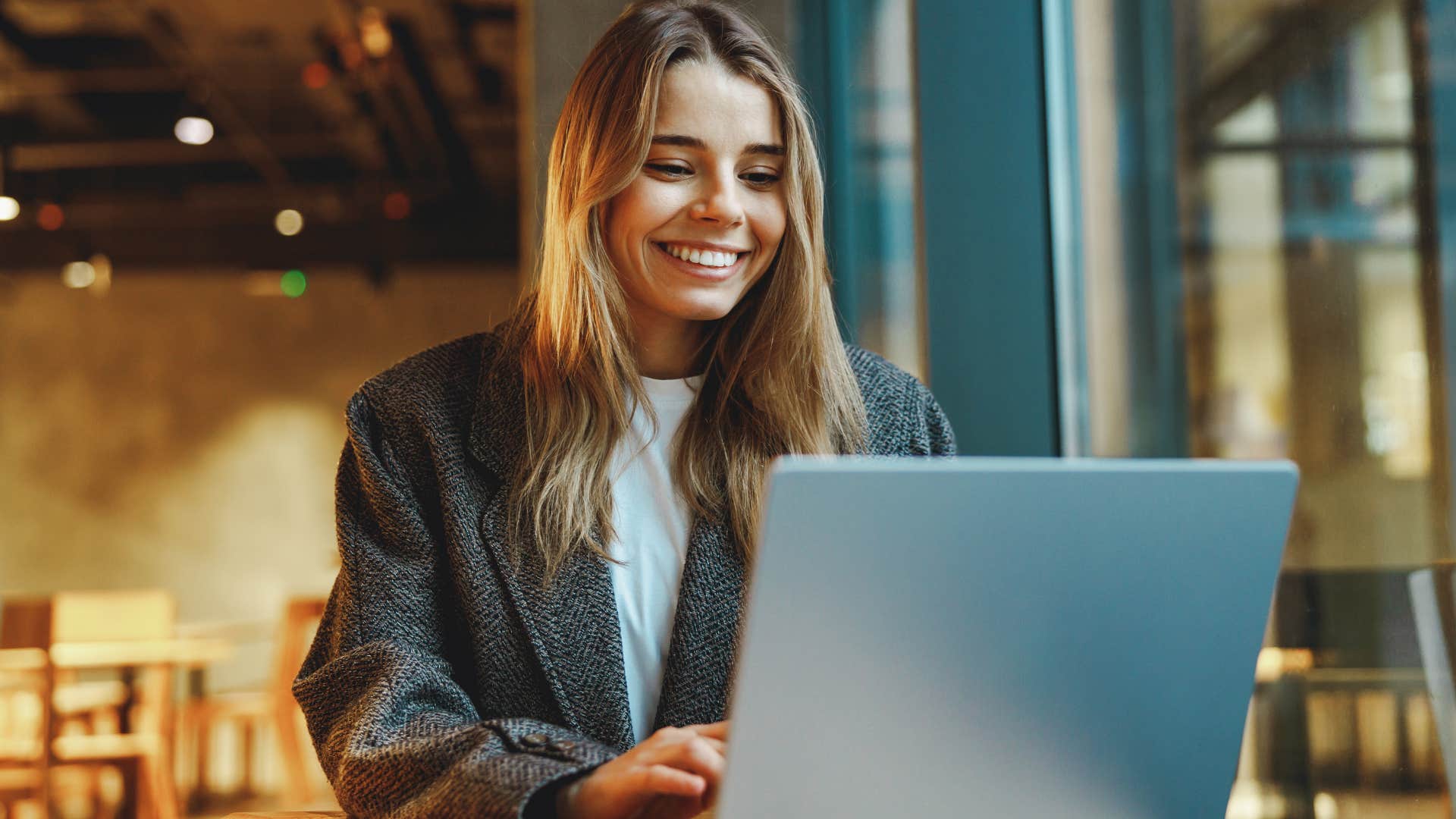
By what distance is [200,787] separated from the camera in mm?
6941

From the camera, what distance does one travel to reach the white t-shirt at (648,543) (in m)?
1.33

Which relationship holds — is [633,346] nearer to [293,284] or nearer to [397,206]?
[397,206]

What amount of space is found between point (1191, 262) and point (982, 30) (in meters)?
0.42

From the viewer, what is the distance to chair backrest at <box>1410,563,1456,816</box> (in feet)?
3.46

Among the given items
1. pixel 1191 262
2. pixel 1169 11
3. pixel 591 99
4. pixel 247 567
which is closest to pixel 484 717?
pixel 591 99

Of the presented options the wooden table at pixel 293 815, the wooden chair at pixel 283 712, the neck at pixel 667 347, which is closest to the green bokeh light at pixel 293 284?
the wooden chair at pixel 283 712

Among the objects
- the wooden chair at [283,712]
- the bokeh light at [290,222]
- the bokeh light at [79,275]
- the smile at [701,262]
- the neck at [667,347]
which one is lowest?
the wooden chair at [283,712]

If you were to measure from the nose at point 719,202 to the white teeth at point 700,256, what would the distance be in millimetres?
32

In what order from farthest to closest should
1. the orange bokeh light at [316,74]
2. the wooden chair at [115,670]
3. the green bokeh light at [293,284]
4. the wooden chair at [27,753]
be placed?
the green bokeh light at [293,284] < the orange bokeh light at [316,74] < the wooden chair at [115,670] < the wooden chair at [27,753]

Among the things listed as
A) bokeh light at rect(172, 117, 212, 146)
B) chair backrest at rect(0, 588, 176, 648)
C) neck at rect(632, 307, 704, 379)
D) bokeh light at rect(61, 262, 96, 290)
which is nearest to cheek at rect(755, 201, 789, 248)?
neck at rect(632, 307, 704, 379)

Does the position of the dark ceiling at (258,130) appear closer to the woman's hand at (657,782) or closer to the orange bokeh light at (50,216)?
the orange bokeh light at (50,216)

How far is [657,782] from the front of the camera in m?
0.87

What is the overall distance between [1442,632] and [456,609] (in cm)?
86

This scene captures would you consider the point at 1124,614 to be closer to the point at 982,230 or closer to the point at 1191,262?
the point at 982,230
